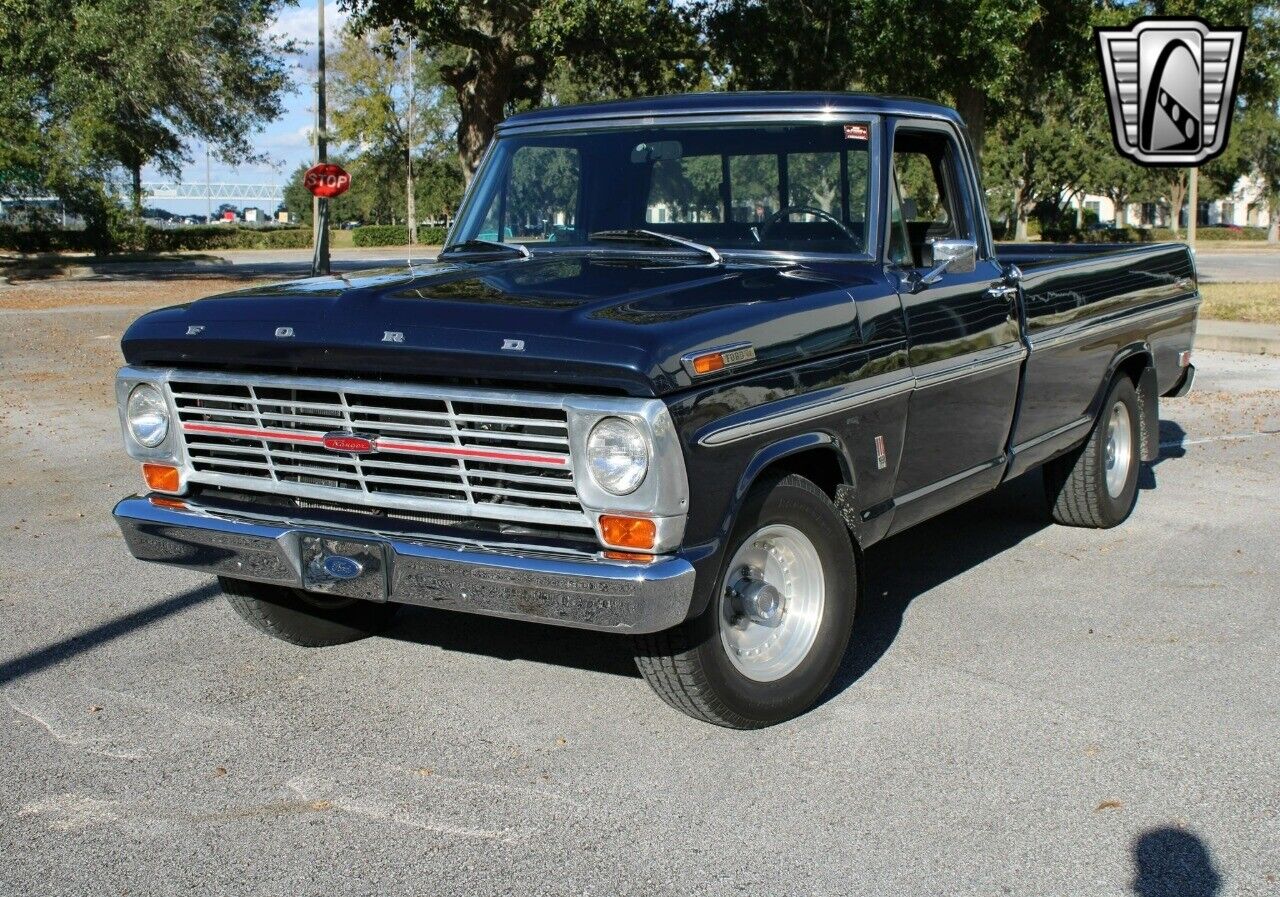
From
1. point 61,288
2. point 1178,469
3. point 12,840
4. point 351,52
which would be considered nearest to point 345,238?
point 351,52

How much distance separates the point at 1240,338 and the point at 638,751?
554 inches

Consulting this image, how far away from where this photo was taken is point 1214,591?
20.6ft

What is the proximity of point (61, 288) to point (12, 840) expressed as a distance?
27629mm

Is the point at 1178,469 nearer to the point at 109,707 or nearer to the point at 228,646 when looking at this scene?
the point at 228,646

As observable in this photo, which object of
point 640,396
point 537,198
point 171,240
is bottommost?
point 640,396

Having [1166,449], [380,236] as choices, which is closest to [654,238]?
[1166,449]

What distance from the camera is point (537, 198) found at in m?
5.86

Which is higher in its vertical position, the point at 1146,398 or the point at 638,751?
the point at 1146,398

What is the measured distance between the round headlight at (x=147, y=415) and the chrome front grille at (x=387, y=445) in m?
0.09

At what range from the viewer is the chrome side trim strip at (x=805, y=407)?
13.6 feet

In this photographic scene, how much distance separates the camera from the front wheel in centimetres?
432

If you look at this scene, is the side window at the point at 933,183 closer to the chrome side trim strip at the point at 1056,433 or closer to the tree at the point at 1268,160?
the chrome side trim strip at the point at 1056,433

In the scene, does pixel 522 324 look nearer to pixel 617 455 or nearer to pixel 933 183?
pixel 617 455

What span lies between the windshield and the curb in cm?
1206
